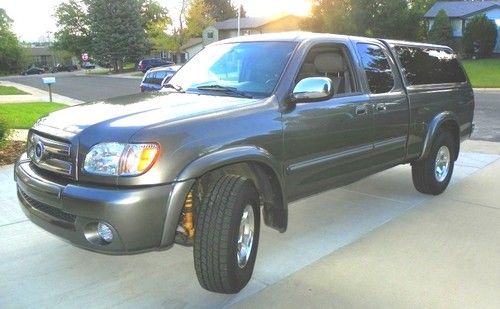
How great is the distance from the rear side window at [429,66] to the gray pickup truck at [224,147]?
3.2 inches

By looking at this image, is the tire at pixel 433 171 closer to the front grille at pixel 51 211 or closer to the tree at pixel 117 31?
the front grille at pixel 51 211

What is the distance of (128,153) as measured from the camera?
310 cm

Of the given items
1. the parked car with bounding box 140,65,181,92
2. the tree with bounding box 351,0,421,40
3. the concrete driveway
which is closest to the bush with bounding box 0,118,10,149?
the concrete driveway

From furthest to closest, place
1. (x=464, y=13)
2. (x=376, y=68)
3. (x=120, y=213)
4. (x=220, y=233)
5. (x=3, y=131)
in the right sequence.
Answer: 1. (x=464, y=13)
2. (x=3, y=131)
3. (x=376, y=68)
4. (x=220, y=233)
5. (x=120, y=213)

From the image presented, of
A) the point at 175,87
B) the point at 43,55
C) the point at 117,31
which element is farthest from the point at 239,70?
the point at 43,55

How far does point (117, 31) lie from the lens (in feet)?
201

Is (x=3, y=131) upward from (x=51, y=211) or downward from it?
downward

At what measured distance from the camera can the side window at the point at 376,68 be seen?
493cm

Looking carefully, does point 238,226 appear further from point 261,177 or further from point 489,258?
point 489,258

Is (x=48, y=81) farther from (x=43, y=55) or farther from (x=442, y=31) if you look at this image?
(x=43, y=55)

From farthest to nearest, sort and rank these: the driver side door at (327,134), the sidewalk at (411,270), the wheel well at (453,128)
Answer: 1. the wheel well at (453,128)
2. the driver side door at (327,134)
3. the sidewalk at (411,270)

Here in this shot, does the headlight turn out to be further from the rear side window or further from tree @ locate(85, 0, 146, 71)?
tree @ locate(85, 0, 146, 71)

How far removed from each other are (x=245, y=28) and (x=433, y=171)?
2520 inches

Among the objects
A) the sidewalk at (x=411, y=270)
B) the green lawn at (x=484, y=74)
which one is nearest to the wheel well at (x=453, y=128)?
the sidewalk at (x=411, y=270)
